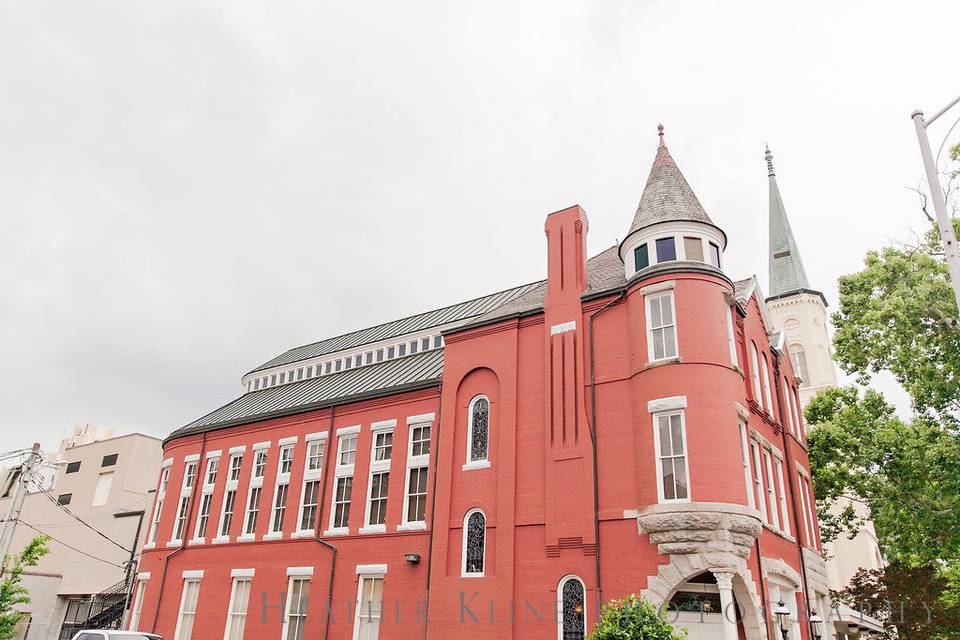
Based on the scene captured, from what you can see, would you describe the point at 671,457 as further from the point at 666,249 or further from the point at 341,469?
the point at 341,469

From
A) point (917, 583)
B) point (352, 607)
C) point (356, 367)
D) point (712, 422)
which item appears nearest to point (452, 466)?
point (352, 607)

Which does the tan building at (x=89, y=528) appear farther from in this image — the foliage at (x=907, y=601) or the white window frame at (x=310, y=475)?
the foliage at (x=907, y=601)

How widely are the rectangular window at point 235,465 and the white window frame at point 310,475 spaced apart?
464 cm

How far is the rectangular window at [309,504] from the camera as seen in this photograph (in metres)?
27.0

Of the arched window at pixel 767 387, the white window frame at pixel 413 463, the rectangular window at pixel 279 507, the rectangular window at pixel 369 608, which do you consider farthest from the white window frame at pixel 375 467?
the arched window at pixel 767 387

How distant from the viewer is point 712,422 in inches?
715

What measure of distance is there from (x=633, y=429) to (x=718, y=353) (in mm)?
3351

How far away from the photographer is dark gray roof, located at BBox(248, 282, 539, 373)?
112 feet

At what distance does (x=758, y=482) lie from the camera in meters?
21.1

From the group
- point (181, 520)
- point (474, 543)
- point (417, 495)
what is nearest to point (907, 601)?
point (474, 543)

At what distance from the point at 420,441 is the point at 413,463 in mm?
903

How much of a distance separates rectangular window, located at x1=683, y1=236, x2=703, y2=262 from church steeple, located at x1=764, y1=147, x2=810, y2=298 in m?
52.8

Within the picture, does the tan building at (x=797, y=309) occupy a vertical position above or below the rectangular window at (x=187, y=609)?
above

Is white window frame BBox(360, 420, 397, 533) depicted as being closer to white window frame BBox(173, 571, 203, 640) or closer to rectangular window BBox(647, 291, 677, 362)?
white window frame BBox(173, 571, 203, 640)
